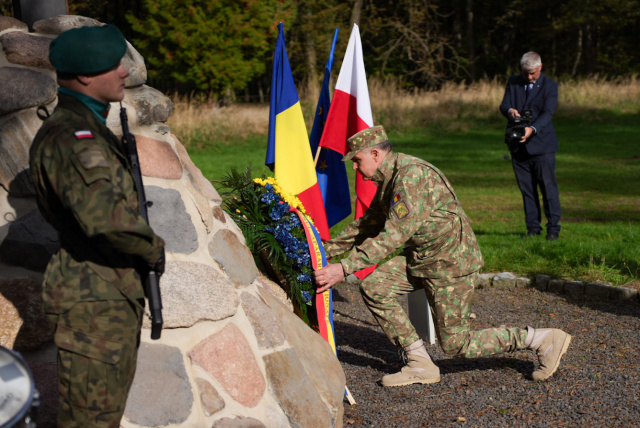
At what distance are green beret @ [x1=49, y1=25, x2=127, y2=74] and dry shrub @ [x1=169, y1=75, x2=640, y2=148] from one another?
18.4 metres

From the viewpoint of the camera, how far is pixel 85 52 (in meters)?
2.67

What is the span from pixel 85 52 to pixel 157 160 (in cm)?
152

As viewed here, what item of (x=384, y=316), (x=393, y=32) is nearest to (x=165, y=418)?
(x=384, y=316)

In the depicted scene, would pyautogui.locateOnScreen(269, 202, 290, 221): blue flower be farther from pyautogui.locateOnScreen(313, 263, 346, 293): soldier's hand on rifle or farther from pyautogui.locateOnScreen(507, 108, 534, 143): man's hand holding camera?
pyautogui.locateOnScreen(507, 108, 534, 143): man's hand holding camera

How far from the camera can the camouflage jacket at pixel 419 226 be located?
4.66m

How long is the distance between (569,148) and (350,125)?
1315 cm

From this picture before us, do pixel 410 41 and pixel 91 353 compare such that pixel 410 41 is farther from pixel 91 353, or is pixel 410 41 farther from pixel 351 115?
pixel 91 353

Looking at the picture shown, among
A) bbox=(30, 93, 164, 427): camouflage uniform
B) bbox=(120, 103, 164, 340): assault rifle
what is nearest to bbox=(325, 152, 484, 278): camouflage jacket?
bbox=(120, 103, 164, 340): assault rifle

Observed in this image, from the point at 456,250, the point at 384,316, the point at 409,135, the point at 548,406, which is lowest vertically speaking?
the point at 409,135

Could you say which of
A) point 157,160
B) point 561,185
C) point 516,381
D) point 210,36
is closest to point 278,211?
point 157,160

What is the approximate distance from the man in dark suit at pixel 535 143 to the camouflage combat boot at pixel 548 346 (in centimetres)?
403

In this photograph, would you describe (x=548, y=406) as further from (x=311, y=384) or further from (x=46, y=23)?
(x=46, y=23)

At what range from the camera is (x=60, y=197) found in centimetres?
262

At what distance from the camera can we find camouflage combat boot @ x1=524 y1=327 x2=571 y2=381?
16.5 ft
